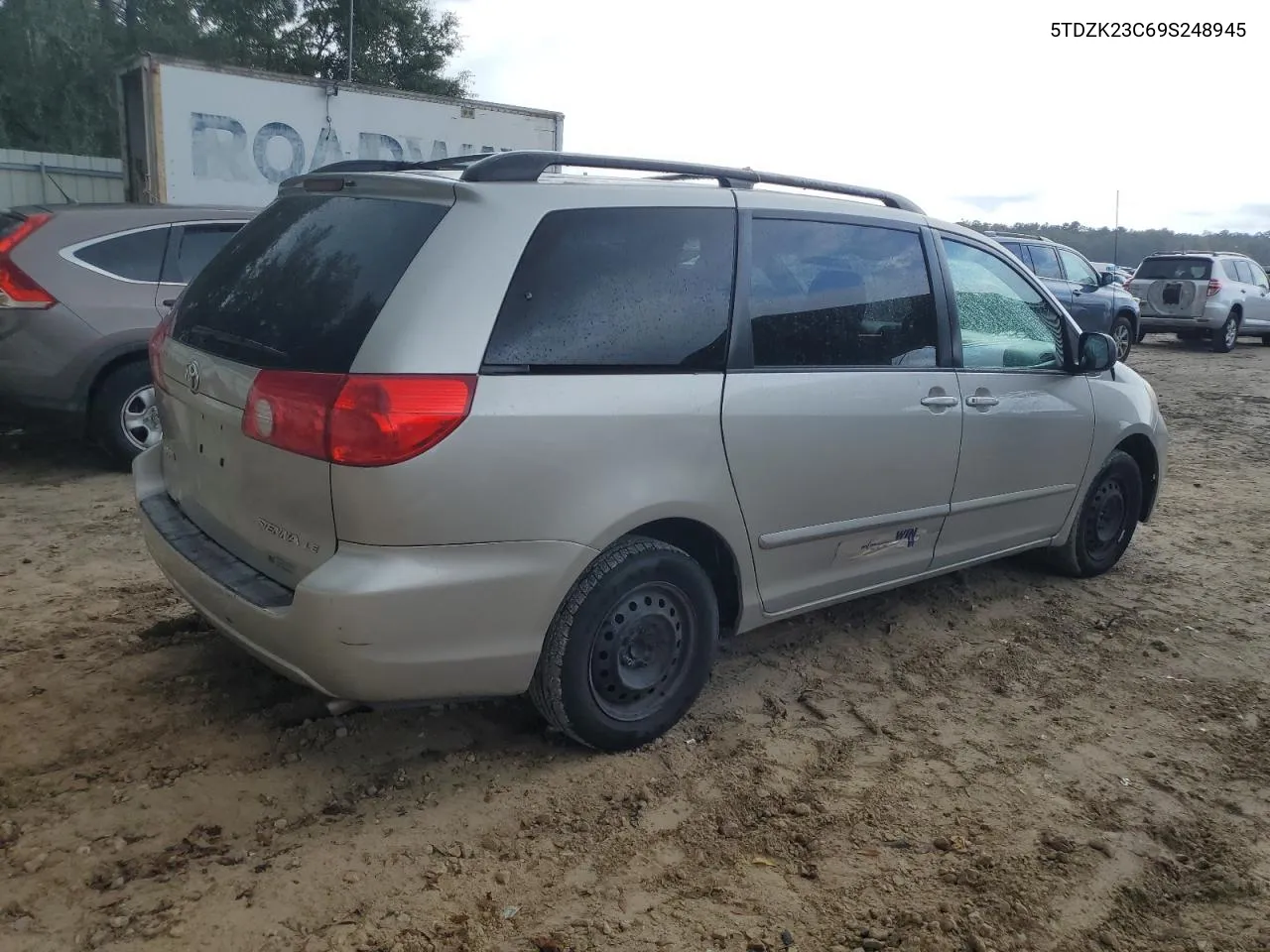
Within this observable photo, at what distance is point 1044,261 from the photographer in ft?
49.6

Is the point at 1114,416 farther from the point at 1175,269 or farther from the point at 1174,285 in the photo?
the point at 1175,269

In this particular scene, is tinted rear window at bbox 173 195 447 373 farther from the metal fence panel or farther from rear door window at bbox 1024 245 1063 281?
rear door window at bbox 1024 245 1063 281

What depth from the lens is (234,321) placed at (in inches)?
124

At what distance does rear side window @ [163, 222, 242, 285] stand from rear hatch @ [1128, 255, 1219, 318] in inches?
652

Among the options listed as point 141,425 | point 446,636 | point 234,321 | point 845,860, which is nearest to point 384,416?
point 446,636

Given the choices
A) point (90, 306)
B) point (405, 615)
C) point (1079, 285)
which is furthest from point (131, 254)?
point (1079, 285)

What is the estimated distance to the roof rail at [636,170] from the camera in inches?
119

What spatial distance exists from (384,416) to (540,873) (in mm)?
1248

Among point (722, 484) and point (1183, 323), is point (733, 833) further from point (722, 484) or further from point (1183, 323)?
point (1183, 323)

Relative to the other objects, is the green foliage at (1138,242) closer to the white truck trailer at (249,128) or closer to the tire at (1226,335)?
the tire at (1226,335)

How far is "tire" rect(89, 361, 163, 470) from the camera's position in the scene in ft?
20.5

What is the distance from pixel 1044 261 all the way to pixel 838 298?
41.8ft

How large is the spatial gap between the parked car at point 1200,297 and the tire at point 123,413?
675 inches

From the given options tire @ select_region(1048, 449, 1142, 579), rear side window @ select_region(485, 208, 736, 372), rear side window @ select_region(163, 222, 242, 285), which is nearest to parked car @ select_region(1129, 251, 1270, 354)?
tire @ select_region(1048, 449, 1142, 579)
